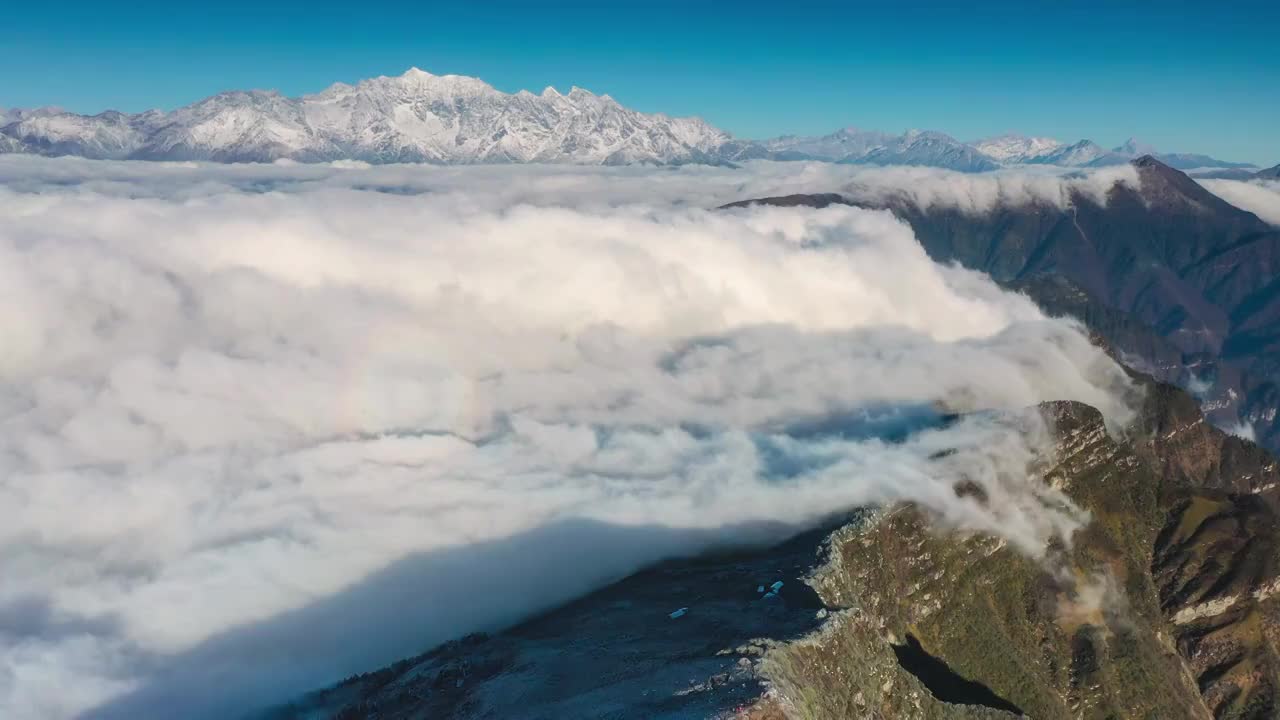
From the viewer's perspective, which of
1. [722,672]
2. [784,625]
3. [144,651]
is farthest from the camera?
[144,651]

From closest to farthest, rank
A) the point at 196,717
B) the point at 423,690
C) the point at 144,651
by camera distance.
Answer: the point at 423,690 < the point at 196,717 < the point at 144,651

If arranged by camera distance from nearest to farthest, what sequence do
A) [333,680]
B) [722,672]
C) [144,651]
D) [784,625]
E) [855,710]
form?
[722,672] → [855,710] → [784,625] → [333,680] → [144,651]

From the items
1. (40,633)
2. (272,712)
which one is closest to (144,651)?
(40,633)

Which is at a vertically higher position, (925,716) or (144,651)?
(144,651)

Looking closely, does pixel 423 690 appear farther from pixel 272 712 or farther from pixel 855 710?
pixel 855 710

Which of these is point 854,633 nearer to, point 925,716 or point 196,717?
point 925,716

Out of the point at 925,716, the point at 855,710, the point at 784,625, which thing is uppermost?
the point at 784,625

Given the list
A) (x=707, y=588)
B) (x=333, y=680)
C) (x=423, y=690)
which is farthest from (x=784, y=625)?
(x=333, y=680)

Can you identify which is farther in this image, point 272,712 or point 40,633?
point 40,633

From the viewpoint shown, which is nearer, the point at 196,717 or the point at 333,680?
the point at 196,717
